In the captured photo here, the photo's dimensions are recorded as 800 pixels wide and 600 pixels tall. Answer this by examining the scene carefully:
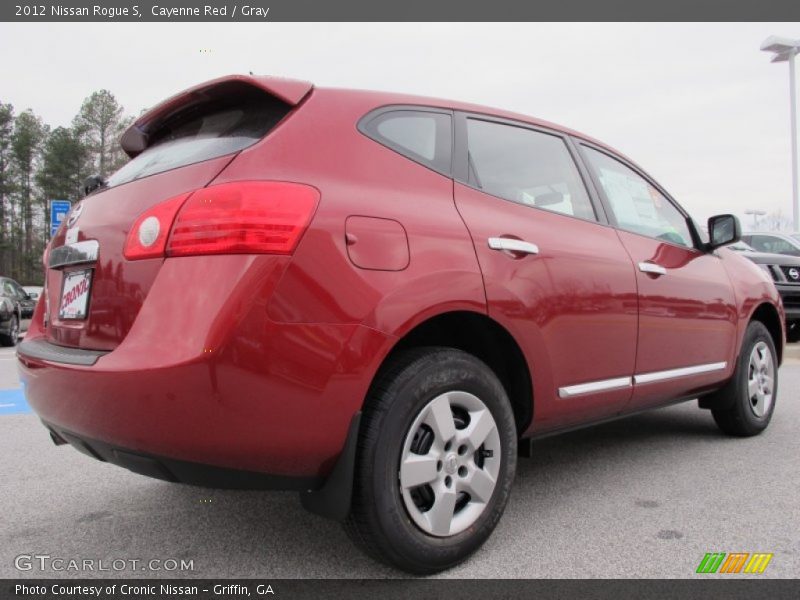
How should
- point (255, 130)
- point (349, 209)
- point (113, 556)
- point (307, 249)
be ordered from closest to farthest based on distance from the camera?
point (307, 249) < point (349, 209) < point (255, 130) < point (113, 556)

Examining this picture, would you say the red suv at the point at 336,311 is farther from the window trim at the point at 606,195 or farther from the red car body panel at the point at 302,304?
the window trim at the point at 606,195

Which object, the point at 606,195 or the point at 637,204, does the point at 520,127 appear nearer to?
the point at 606,195

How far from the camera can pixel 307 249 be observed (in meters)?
1.86

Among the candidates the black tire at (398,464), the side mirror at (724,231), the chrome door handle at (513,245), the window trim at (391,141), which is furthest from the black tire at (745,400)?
the window trim at (391,141)

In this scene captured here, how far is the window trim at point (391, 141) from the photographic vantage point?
89.1 inches

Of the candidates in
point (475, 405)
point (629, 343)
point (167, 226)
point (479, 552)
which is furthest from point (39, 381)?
point (629, 343)

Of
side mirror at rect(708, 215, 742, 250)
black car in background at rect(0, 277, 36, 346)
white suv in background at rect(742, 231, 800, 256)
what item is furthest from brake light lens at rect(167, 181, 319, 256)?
black car in background at rect(0, 277, 36, 346)

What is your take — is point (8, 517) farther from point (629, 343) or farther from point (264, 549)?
point (629, 343)

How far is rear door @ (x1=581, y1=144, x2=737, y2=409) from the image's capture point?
3.18 meters

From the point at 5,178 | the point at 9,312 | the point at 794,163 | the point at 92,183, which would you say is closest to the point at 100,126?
the point at 5,178

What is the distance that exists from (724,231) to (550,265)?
6.01 feet

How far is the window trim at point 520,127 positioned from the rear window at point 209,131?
71 centimetres

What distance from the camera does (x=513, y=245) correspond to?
248cm

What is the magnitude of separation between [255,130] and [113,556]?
5.22 feet
